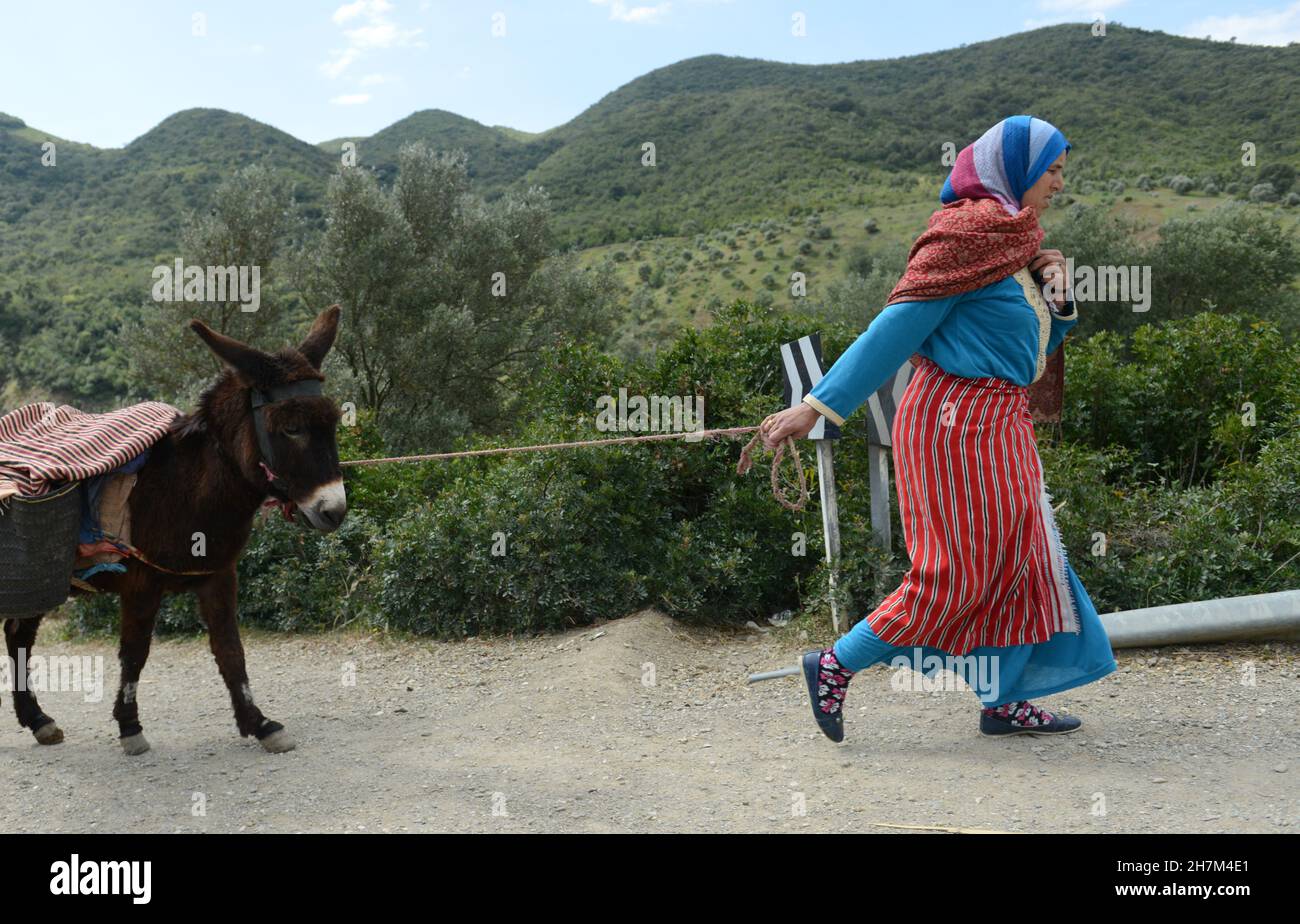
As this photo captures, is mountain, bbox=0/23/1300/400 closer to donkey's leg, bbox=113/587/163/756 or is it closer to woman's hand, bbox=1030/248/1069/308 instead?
donkey's leg, bbox=113/587/163/756

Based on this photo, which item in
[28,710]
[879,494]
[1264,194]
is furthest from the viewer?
[1264,194]

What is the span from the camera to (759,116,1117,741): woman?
347 cm

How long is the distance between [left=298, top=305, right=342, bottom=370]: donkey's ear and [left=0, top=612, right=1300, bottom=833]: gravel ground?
1.77m

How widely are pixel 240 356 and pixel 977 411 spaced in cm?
286

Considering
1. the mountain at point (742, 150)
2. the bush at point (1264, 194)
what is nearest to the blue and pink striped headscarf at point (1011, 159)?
the mountain at point (742, 150)

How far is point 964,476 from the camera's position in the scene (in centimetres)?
348

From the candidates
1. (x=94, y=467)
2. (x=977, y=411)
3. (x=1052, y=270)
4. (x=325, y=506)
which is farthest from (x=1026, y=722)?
(x=94, y=467)

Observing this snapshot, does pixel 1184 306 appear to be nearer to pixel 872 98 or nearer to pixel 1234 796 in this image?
pixel 1234 796

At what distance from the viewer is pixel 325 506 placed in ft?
12.8

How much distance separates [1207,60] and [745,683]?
64.5 metres

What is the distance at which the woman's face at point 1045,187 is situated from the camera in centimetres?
355

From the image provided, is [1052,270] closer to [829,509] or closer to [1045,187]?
[1045,187]

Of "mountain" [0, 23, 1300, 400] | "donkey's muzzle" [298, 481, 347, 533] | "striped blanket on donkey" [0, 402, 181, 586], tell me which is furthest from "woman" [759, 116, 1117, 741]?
"mountain" [0, 23, 1300, 400]
